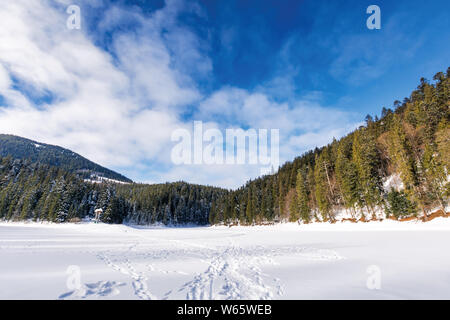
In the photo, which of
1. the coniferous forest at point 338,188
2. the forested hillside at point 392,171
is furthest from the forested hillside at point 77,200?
the forested hillside at point 392,171

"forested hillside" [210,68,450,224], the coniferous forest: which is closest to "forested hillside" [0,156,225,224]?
the coniferous forest

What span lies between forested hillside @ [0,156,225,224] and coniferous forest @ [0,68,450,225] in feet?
1.04

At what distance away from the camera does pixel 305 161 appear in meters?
66.2

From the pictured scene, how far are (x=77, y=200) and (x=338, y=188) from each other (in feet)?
297

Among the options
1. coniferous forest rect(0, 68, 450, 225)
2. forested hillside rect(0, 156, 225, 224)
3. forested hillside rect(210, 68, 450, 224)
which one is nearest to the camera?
forested hillside rect(210, 68, 450, 224)

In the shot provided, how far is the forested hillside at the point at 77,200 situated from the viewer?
193 feet

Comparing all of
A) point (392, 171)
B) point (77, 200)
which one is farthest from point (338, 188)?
point (77, 200)

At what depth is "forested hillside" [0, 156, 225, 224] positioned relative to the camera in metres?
58.8

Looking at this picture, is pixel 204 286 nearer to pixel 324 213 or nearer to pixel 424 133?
pixel 424 133

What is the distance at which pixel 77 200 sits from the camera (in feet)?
240

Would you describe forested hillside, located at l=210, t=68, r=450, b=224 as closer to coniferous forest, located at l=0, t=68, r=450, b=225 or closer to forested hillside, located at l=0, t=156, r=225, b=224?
coniferous forest, located at l=0, t=68, r=450, b=225

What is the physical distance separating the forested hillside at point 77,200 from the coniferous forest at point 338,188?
32 cm
